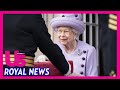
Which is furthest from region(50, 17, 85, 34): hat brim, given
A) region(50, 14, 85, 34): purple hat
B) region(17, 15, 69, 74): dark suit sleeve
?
region(17, 15, 69, 74): dark suit sleeve

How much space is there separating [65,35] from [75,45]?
263 mm

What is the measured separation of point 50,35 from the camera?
7.75 meters

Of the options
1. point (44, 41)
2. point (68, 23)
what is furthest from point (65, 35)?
point (44, 41)

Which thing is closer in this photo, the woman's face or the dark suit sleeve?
the dark suit sleeve

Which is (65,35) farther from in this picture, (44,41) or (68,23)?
(44,41)

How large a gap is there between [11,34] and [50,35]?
26.1 inches

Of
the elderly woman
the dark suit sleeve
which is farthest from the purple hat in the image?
the dark suit sleeve

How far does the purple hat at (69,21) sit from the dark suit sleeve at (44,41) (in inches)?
7.5

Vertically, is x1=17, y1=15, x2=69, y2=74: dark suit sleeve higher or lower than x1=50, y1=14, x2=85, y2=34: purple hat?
lower

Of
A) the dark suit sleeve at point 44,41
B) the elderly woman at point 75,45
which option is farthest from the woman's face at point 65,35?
the dark suit sleeve at point 44,41

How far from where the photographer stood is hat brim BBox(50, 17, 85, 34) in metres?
7.77

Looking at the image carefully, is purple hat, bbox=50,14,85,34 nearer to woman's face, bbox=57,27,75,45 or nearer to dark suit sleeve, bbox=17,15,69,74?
woman's face, bbox=57,27,75,45

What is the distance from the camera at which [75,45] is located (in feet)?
26.1

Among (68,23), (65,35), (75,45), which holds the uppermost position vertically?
(68,23)
